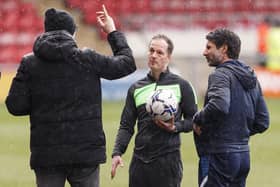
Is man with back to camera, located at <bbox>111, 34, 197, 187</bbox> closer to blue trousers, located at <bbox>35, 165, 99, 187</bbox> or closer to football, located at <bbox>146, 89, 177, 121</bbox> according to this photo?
football, located at <bbox>146, 89, 177, 121</bbox>

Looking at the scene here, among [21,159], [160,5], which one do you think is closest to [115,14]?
[160,5]

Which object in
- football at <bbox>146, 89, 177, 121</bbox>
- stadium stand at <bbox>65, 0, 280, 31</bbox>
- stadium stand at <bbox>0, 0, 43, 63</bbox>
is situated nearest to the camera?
football at <bbox>146, 89, 177, 121</bbox>

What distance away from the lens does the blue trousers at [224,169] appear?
23.1ft

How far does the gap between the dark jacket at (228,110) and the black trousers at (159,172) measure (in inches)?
19.2

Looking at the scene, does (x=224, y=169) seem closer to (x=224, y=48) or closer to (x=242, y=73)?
(x=242, y=73)

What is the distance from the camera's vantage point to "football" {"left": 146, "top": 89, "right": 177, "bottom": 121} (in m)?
7.33

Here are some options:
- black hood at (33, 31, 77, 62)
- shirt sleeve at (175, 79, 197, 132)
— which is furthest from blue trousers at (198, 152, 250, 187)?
black hood at (33, 31, 77, 62)

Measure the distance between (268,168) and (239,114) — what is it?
650 cm

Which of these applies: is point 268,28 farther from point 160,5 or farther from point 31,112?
point 31,112

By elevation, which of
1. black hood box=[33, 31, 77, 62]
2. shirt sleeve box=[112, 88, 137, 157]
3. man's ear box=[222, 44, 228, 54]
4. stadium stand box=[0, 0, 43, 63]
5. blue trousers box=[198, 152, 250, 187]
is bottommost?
stadium stand box=[0, 0, 43, 63]

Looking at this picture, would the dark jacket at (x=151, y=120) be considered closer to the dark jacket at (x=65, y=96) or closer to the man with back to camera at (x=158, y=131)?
the man with back to camera at (x=158, y=131)

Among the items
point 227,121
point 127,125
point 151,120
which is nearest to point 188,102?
point 151,120

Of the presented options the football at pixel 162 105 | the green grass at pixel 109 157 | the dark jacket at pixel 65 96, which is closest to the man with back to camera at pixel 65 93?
the dark jacket at pixel 65 96

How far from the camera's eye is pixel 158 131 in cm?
761
